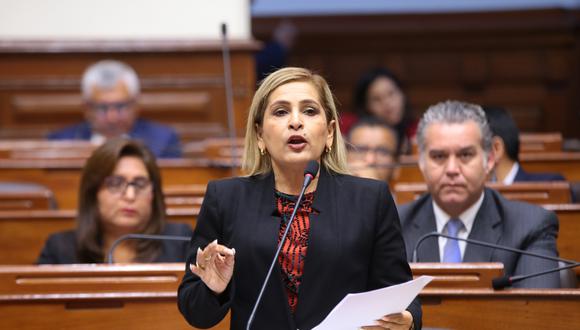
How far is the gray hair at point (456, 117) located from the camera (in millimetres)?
3168

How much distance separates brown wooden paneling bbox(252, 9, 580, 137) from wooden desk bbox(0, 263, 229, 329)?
430 cm

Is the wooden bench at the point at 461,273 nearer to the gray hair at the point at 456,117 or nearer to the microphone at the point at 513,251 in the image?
the microphone at the point at 513,251

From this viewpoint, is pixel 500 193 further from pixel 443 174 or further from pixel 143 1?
pixel 143 1

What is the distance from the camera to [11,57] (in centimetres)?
565

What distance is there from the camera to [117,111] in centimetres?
476

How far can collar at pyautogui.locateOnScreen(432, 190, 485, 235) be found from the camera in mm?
3064

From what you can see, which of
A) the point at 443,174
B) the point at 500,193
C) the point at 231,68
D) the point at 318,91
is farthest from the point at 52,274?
the point at 231,68

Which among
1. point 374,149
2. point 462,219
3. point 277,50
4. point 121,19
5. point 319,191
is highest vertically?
point 121,19

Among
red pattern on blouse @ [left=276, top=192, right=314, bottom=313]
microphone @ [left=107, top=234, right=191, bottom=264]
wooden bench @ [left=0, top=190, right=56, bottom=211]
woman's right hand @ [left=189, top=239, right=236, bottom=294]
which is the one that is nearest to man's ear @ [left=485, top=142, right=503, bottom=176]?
microphone @ [left=107, top=234, right=191, bottom=264]

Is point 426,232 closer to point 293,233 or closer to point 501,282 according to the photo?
point 501,282

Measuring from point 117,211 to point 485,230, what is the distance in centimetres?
118

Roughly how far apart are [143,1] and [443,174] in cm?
299

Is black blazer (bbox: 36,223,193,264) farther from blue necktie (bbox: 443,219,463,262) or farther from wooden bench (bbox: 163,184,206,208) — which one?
blue necktie (bbox: 443,219,463,262)

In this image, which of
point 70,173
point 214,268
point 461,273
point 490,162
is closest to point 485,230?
point 490,162
